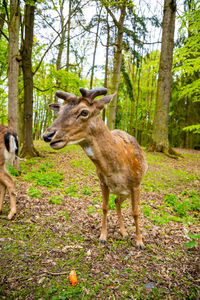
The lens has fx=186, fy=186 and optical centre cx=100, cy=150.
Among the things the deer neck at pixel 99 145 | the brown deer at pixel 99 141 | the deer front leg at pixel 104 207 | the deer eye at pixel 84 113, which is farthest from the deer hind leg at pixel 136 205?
the deer eye at pixel 84 113

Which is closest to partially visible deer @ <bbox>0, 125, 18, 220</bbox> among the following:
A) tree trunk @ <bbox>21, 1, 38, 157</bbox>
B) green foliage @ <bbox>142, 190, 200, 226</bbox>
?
green foliage @ <bbox>142, 190, 200, 226</bbox>

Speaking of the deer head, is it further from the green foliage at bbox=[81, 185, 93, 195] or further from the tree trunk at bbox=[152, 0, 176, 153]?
the tree trunk at bbox=[152, 0, 176, 153]

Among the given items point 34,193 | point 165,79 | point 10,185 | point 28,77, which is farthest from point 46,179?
point 165,79

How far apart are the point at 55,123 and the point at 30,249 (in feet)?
6.71

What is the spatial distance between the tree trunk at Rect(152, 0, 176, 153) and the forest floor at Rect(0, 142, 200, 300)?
17.8 feet

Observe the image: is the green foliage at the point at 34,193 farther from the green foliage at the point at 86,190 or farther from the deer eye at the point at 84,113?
the deer eye at the point at 84,113

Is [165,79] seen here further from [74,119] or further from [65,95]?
[74,119]

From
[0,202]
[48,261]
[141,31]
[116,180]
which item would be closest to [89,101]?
[116,180]

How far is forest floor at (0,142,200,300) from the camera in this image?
7.43 ft

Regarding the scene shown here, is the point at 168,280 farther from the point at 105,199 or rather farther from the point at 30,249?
the point at 30,249

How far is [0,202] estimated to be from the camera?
3895mm

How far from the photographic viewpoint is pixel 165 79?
1082 centimetres

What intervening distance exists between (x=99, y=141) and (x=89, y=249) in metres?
1.83

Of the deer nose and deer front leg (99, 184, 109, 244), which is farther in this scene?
deer front leg (99, 184, 109, 244)
